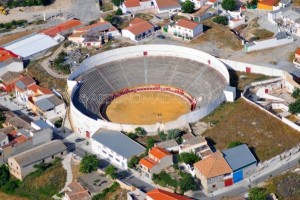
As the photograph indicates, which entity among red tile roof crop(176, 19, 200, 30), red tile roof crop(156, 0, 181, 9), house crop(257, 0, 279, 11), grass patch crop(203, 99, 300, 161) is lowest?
grass patch crop(203, 99, 300, 161)

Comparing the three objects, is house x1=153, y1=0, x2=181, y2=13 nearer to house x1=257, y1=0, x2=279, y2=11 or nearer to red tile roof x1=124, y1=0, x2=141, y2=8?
red tile roof x1=124, y1=0, x2=141, y2=8

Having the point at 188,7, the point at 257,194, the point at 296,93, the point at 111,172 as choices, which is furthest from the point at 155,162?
the point at 188,7

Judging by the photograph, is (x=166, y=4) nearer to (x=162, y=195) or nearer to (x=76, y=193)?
(x=76, y=193)

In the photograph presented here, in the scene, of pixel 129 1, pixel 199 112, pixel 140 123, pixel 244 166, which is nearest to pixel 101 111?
pixel 140 123

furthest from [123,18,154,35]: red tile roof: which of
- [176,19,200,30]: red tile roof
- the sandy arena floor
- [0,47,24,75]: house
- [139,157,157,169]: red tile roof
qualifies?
[139,157,157,169]: red tile roof

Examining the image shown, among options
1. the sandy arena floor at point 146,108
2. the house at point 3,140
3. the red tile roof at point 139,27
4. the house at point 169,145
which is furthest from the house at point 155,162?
the red tile roof at point 139,27

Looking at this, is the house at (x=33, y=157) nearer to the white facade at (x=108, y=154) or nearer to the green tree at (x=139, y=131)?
the white facade at (x=108, y=154)

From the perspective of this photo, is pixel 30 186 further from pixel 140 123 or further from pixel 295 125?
pixel 295 125
